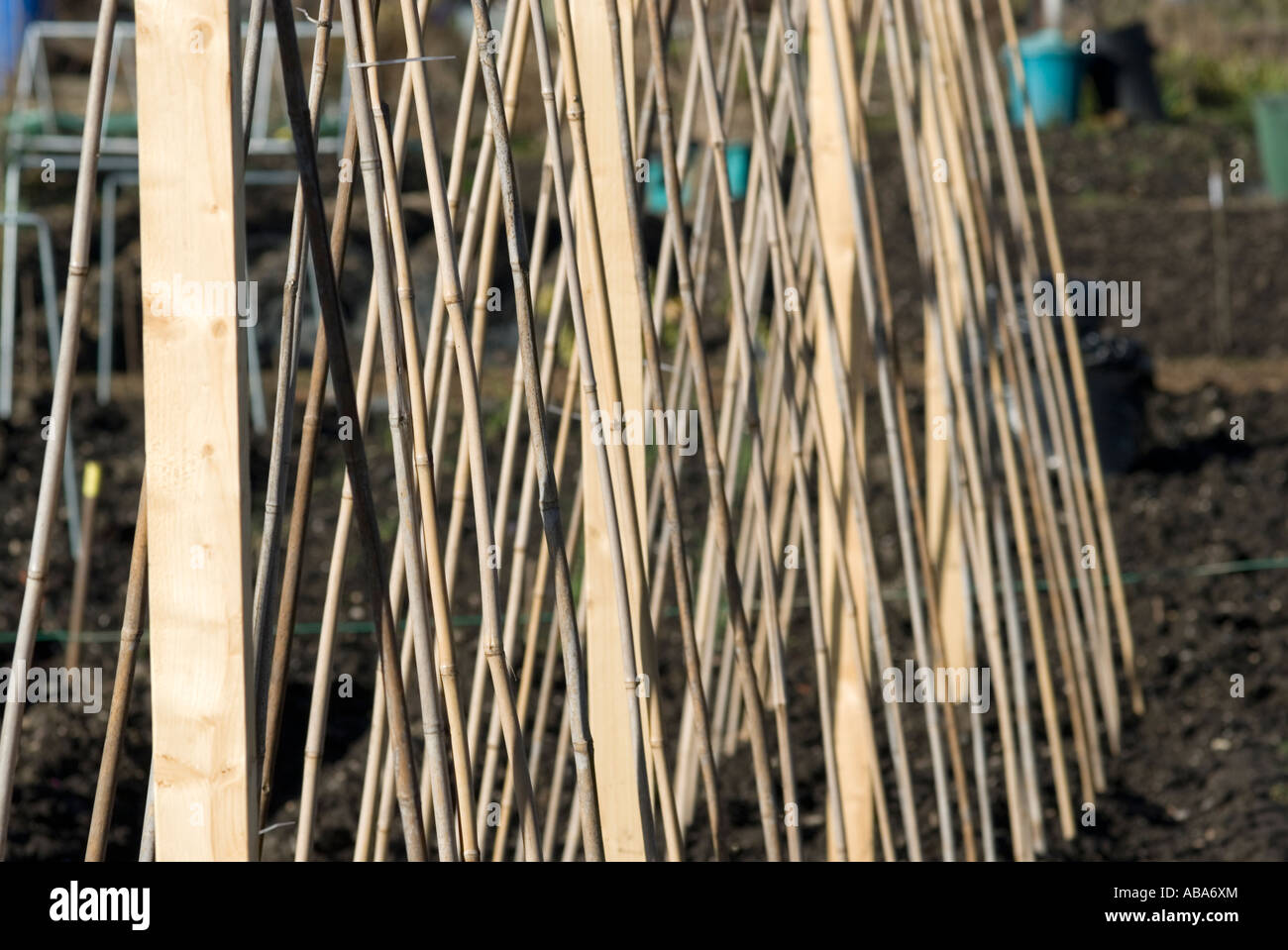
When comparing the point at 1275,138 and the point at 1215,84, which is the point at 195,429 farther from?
the point at 1215,84

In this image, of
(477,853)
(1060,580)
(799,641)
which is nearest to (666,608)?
(799,641)

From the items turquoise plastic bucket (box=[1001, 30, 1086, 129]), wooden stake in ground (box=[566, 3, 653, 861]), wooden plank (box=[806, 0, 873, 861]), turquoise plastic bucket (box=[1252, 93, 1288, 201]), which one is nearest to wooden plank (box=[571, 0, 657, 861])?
wooden stake in ground (box=[566, 3, 653, 861])

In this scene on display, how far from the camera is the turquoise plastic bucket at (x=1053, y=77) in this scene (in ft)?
36.7

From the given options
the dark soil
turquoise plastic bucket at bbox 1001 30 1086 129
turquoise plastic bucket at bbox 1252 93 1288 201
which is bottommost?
the dark soil

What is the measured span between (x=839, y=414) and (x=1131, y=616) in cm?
198

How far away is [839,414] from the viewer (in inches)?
101

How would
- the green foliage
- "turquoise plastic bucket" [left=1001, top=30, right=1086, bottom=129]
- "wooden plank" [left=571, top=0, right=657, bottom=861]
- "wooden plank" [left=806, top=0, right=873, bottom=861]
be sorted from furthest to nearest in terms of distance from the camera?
the green foliage, "turquoise plastic bucket" [left=1001, top=30, right=1086, bottom=129], "wooden plank" [left=806, top=0, right=873, bottom=861], "wooden plank" [left=571, top=0, right=657, bottom=861]

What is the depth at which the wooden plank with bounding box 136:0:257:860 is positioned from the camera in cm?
135

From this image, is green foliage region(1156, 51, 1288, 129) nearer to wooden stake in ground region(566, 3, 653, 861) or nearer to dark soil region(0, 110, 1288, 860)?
dark soil region(0, 110, 1288, 860)

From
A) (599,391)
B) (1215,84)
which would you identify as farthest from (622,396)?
(1215,84)

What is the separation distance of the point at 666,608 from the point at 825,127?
1908 mm

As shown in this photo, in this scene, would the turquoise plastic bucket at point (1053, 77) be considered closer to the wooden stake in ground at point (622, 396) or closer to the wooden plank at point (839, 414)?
the wooden plank at point (839, 414)

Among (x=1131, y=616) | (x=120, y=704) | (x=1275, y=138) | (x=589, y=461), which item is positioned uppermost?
(x=1275, y=138)
